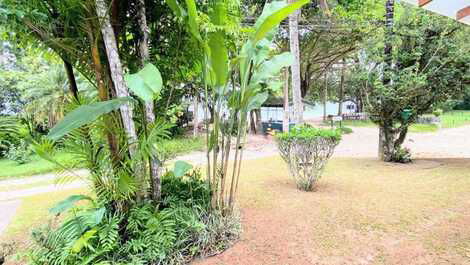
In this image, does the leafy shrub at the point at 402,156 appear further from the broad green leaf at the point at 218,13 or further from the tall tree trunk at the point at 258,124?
the tall tree trunk at the point at 258,124

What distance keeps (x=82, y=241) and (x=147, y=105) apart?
135 cm

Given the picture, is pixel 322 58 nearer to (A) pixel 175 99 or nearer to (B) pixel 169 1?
(A) pixel 175 99

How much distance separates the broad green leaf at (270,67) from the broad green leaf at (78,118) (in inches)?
65.0

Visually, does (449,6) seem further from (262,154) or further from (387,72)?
(262,154)

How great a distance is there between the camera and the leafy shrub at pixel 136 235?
230 cm

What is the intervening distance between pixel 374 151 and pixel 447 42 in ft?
13.4

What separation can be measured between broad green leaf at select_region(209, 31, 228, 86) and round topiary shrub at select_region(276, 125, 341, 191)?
202 centimetres

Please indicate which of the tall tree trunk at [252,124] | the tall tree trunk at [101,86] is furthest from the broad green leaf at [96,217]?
the tall tree trunk at [252,124]

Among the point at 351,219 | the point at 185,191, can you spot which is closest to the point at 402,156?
the point at 351,219

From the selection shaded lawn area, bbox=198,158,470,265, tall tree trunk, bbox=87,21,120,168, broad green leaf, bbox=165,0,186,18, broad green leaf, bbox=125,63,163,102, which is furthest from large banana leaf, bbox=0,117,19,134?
shaded lawn area, bbox=198,158,470,265

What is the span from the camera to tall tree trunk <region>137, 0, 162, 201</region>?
281 centimetres

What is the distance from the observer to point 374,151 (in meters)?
9.08

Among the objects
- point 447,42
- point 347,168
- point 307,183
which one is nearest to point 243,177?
point 307,183

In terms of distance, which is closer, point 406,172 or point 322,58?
point 406,172
